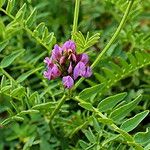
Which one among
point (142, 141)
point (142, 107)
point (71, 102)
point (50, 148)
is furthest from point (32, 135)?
point (142, 141)

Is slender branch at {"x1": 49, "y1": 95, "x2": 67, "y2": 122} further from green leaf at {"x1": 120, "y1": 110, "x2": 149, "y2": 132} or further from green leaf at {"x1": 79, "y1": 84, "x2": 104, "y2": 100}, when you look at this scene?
green leaf at {"x1": 120, "y1": 110, "x2": 149, "y2": 132}

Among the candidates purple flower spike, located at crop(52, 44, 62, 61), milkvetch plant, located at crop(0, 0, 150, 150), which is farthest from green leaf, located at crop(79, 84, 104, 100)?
purple flower spike, located at crop(52, 44, 62, 61)

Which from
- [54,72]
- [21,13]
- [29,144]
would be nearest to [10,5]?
[21,13]

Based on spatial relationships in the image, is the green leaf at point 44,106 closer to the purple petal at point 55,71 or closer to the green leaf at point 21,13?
the purple petal at point 55,71

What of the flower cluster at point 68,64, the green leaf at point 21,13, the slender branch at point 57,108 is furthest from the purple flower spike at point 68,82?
the green leaf at point 21,13

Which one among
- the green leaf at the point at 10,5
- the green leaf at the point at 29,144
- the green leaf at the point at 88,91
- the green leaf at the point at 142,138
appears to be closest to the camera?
the green leaf at the point at 142,138

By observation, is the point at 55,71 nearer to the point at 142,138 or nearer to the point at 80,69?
the point at 80,69

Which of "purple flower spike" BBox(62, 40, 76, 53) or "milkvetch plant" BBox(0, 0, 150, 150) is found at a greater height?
"purple flower spike" BBox(62, 40, 76, 53)

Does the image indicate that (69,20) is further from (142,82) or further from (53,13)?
(142,82)
